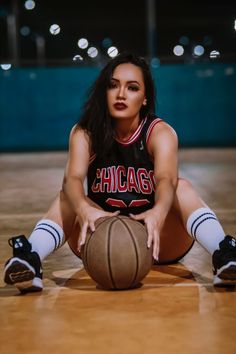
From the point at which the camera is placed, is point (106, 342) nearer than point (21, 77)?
Yes

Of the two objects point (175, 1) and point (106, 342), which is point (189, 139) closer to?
point (175, 1)

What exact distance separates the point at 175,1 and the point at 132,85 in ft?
40.7

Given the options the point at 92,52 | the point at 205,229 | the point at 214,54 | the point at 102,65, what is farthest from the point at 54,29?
the point at 205,229

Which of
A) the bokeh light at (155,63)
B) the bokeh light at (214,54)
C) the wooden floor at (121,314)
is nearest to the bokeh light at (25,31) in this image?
the bokeh light at (155,63)

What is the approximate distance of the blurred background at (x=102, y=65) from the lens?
13.3 metres

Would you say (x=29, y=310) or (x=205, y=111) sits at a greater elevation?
(x=29, y=310)

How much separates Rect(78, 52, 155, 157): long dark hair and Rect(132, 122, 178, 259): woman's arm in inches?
8.3

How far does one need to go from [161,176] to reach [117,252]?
469 millimetres

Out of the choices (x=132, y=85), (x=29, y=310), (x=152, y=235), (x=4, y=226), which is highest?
(x=132, y=85)

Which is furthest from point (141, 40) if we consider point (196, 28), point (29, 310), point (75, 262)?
point (29, 310)

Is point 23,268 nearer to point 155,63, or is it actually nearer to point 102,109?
point 102,109

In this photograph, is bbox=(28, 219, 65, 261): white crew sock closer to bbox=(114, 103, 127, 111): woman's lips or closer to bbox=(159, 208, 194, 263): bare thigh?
bbox=(159, 208, 194, 263): bare thigh

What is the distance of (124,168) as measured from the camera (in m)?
3.40

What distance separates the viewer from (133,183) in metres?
3.38
